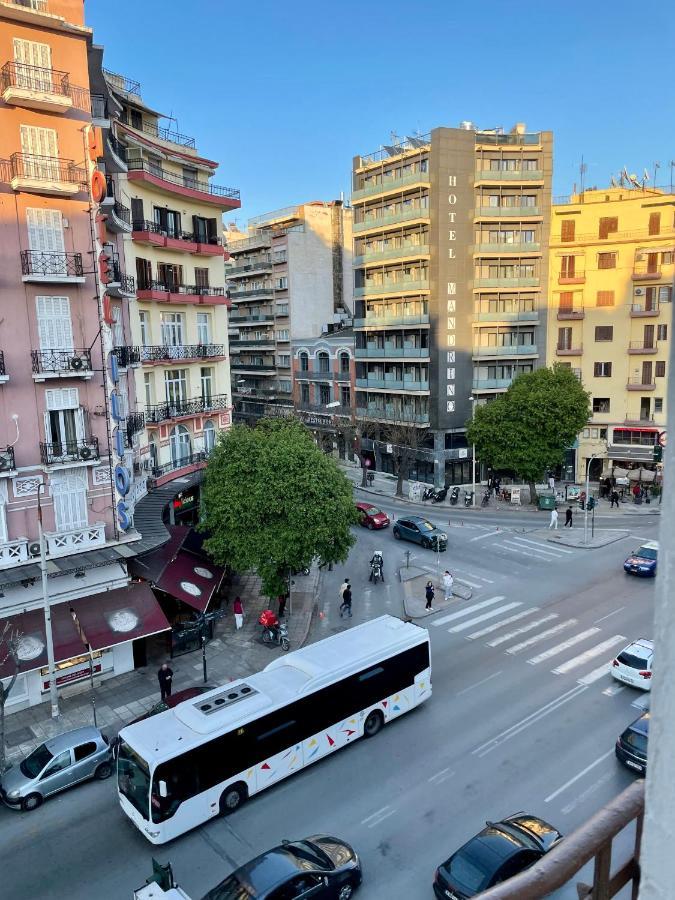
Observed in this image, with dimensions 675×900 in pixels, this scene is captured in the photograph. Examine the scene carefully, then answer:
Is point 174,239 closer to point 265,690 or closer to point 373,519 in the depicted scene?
point 373,519

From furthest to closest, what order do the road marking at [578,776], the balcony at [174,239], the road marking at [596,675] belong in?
the balcony at [174,239]
the road marking at [596,675]
the road marking at [578,776]

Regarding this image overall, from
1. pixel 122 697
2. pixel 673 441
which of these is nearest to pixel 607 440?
pixel 122 697

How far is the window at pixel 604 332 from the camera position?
50.5 meters

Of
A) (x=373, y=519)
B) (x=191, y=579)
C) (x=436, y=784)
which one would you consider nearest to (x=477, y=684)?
(x=436, y=784)

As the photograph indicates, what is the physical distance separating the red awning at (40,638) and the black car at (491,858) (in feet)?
41.7

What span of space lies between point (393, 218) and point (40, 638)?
43.7 meters

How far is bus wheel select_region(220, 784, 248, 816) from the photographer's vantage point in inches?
626

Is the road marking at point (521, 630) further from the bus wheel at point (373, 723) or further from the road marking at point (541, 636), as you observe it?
the bus wheel at point (373, 723)

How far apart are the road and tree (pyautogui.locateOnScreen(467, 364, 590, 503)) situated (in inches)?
736

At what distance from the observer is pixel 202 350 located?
32.8 m

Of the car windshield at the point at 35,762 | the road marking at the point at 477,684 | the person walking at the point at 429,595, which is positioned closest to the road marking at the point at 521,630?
the road marking at the point at 477,684

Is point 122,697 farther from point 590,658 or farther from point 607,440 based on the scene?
point 607,440

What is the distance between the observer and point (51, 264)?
2103 centimetres

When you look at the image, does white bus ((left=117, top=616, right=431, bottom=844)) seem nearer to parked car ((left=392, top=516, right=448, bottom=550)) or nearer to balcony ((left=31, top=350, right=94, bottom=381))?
balcony ((left=31, top=350, right=94, bottom=381))
